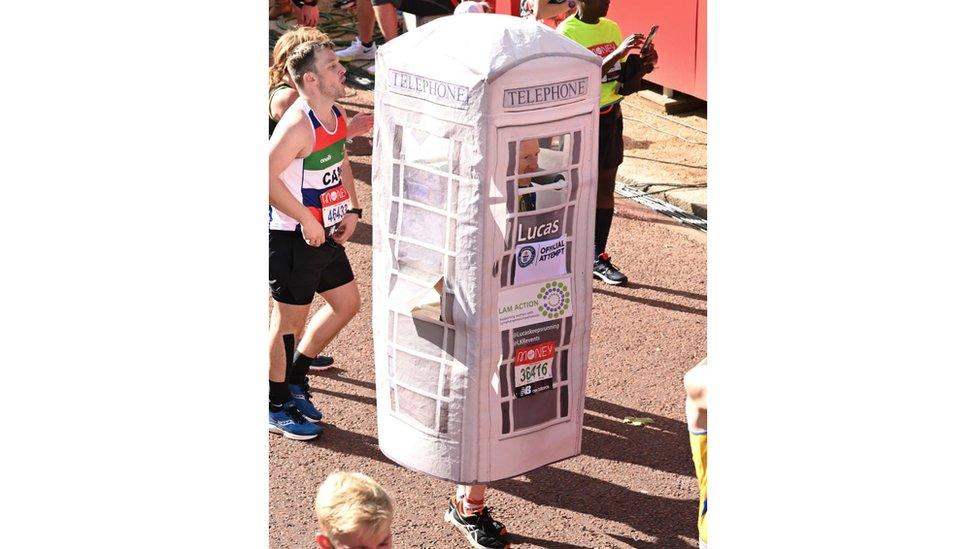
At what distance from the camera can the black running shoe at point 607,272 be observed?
8.52 metres

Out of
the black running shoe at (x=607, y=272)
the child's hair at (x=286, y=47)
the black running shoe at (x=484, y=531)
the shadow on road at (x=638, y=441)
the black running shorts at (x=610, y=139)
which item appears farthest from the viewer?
the black running shoe at (x=607, y=272)

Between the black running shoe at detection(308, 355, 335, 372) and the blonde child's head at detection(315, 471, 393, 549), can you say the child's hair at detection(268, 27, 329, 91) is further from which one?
the blonde child's head at detection(315, 471, 393, 549)

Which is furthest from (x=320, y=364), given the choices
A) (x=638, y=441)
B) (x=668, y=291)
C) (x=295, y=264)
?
(x=668, y=291)

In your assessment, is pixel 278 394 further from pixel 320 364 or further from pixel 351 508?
pixel 351 508

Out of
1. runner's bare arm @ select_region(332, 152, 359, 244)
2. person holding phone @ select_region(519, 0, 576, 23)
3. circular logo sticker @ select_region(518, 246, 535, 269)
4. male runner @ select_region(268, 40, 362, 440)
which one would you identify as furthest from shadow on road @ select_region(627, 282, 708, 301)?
circular logo sticker @ select_region(518, 246, 535, 269)

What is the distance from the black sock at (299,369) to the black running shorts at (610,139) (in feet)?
7.49

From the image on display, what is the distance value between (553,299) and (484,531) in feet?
3.51

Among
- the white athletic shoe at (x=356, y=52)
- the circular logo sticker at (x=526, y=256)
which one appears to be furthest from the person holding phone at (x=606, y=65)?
the white athletic shoe at (x=356, y=52)

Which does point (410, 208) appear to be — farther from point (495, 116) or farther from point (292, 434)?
point (292, 434)

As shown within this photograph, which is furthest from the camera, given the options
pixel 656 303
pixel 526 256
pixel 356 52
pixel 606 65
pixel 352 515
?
pixel 356 52

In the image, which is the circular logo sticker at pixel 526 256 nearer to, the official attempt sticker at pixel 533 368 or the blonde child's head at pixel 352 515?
the official attempt sticker at pixel 533 368

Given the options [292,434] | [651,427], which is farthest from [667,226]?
[292,434]

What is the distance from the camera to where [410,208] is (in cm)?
536

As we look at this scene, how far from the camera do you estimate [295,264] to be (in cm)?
636
